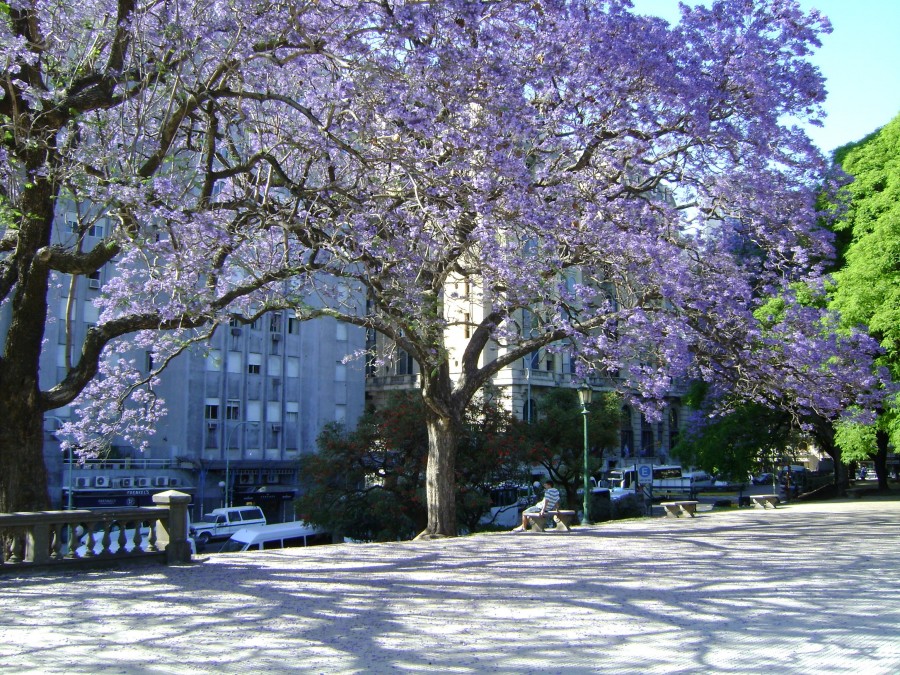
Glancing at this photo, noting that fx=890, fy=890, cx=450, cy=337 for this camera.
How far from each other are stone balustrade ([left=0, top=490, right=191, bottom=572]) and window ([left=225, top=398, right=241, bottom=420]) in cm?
3176

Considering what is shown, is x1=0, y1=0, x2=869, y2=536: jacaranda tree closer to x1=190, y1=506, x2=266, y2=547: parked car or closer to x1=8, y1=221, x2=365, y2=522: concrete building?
x1=190, y1=506, x2=266, y2=547: parked car

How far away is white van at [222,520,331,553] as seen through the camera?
1061 inches

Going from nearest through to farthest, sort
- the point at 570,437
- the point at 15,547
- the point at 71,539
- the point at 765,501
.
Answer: the point at 15,547
the point at 71,539
the point at 765,501
the point at 570,437

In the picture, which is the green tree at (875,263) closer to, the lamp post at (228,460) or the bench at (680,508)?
the bench at (680,508)

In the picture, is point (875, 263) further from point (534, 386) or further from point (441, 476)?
point (534, 386)

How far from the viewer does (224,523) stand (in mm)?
35219

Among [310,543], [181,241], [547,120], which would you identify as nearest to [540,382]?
[310,543]

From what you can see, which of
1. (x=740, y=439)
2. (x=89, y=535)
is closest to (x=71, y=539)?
(x=89, y=535)

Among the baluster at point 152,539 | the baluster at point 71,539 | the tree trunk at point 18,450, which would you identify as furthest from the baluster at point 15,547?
the baluster at point 152,539

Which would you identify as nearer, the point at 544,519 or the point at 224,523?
the point at 544,519

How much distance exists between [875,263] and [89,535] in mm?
20468

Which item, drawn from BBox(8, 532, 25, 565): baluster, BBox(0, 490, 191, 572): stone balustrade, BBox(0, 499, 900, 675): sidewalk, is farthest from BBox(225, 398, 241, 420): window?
BBox(8, 532, 25, 565): baluster

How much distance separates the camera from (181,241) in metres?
12.1

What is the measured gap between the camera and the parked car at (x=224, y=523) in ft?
105
